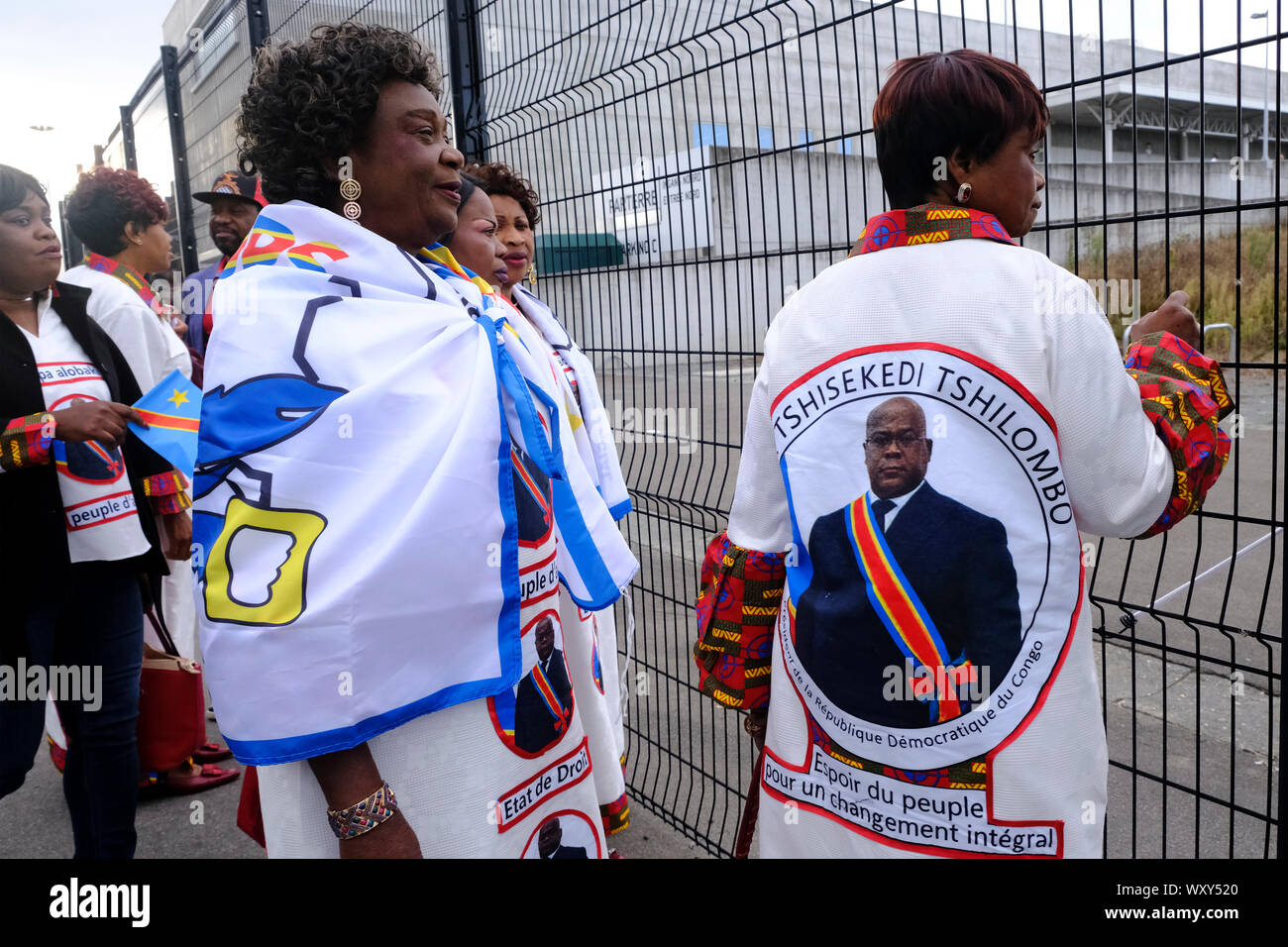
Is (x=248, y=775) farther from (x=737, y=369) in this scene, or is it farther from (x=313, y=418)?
(x=737, y=369)

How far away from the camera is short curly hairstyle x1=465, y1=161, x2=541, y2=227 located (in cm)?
306

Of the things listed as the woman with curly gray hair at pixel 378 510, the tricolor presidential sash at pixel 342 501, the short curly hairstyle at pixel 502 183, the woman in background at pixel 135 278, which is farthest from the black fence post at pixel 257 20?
the tricolor presidential sash at pixel 342 501

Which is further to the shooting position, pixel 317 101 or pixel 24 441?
pixel 24 441

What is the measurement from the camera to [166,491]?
307 cm

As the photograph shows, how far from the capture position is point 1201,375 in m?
1.57

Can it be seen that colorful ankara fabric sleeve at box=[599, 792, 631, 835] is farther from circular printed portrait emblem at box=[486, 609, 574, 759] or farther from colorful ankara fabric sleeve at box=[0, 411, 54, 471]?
colorful ankara fabric sleeve at box=[0, 411, 54, 471]

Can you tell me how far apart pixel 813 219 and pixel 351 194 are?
1.37m

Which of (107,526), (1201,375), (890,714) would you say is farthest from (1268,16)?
(107,526)

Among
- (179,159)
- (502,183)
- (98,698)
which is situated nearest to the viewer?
(98,698)

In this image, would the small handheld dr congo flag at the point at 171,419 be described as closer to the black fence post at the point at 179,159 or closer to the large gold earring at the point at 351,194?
the large gold earring at the point at 351,194

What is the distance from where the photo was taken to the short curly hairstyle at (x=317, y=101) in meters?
1.68

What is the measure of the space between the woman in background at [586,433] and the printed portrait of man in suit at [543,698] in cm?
23

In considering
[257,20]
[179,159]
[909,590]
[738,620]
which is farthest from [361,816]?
[179,159]

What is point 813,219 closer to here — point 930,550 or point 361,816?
point 930,550
